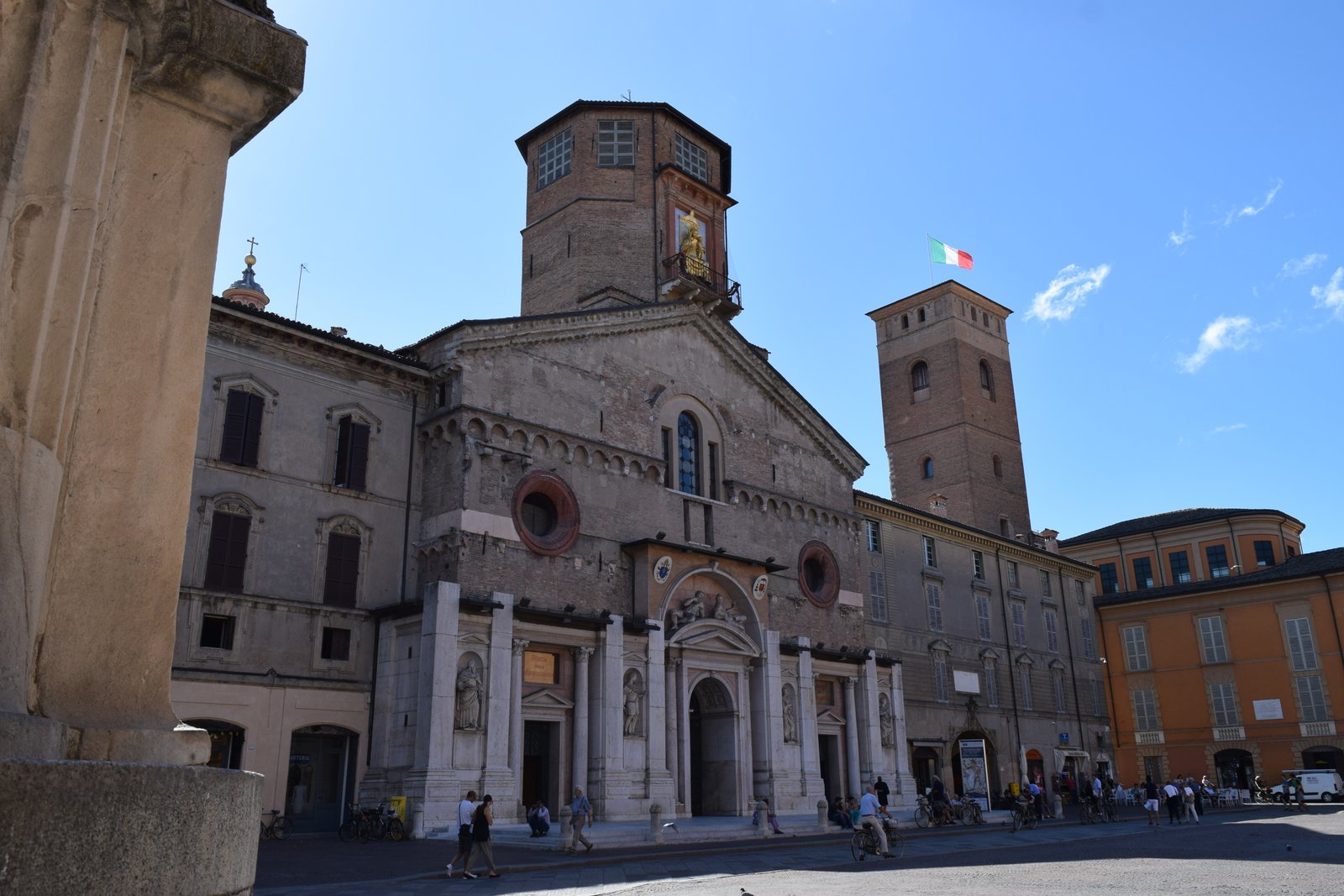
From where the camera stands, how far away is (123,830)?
266 centimetres

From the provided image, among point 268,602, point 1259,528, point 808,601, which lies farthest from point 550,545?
point 1259,528

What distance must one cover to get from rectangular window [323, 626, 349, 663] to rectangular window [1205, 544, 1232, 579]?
5103 cm

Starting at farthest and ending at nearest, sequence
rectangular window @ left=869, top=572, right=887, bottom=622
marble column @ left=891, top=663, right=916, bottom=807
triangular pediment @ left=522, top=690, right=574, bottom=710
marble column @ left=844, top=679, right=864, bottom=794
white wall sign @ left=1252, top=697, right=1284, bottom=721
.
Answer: white wall sign @ left=1252, top=697, right=1284, bottom=721 → rectangular window @ left=869, top=572, right=887, bottom=622 → marble column @ left=891, top=663, right=916, bottom=807 → marble column @ left=844, top=679, right=864, bottom=794 → triangular pediment @ left=522, top=690, right=574, bottom=710

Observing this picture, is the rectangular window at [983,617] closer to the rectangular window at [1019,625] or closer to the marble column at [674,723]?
the rectangular window at [1019,625]

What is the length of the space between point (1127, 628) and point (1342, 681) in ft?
31.6

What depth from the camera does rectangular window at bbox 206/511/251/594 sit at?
23062mm

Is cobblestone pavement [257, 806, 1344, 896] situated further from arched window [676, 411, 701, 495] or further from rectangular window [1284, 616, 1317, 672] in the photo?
rectangular window [1284, 616, 1317, 672]

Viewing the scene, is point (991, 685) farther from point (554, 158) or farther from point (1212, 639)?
point (554, 158)

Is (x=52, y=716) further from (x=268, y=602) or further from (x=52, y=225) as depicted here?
(x=268, y=602)

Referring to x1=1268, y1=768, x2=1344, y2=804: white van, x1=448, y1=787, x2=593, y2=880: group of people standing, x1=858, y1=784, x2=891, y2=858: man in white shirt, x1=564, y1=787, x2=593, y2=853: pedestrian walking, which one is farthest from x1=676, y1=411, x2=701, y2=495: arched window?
x1=1268, y1=768, x2=1344, y2=804: white van

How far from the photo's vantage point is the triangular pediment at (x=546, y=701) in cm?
2608

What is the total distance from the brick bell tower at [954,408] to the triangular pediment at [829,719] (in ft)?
91.1

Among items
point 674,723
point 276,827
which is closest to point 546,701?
point 674,723

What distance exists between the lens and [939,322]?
65.6 metres
